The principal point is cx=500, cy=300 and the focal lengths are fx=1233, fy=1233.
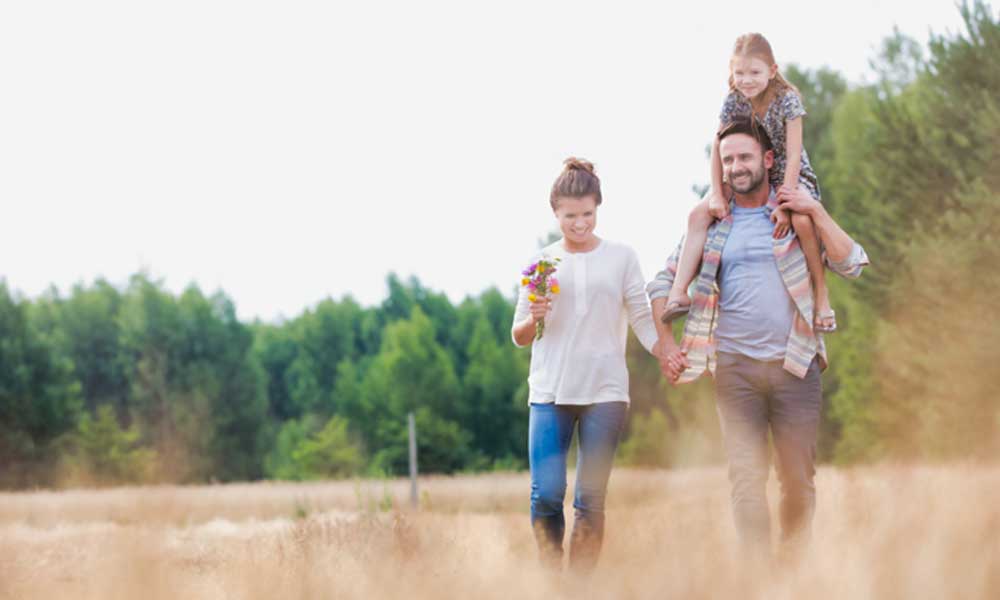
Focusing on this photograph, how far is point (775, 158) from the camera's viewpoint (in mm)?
5730

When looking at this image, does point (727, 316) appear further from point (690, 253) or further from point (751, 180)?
point (751, 180)

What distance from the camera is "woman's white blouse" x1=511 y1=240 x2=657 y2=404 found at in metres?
5.77

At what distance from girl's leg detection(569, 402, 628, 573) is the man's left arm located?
120 cm

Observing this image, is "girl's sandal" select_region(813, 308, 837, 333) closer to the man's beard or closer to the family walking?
the family walking

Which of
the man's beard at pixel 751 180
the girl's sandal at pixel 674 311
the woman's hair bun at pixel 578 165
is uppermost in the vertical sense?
the woman's hair bun at pixel 578 165

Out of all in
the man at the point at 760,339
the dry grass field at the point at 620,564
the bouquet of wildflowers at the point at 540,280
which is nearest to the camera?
the dry grass field at the point at 620,564

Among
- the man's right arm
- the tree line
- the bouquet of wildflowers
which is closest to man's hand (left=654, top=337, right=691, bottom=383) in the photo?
the man's right arm

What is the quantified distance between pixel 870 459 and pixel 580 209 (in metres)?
27.3

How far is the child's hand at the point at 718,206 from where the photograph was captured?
567cm

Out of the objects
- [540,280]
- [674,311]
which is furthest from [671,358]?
[540,280]

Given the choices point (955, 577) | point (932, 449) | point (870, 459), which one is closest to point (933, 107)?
point (932, 449)

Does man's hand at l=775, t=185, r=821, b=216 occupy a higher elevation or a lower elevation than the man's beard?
lower

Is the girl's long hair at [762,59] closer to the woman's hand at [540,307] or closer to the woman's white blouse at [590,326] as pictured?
the woman's white blouse at [590,326]

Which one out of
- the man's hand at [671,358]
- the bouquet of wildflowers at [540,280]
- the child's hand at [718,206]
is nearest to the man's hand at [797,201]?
the child's hand at [718,206]
